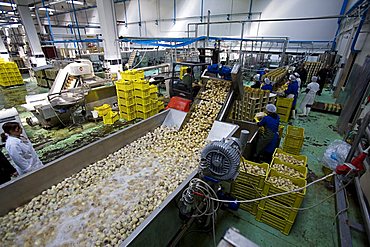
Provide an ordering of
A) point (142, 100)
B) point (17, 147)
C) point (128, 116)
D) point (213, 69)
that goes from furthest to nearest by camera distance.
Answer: point (128, 116) → point (142, 100) → point (213, 69) → point (17, 147)

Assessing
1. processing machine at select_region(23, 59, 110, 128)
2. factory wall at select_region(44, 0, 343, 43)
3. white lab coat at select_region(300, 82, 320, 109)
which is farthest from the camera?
factory wall at select_region(44, 0, 343, 43)

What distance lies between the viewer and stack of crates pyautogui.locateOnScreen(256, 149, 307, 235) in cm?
195

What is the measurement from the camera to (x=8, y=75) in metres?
8.85

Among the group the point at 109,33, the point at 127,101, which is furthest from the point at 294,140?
the point at 109,33

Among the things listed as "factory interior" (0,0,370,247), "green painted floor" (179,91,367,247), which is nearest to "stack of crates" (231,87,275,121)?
"factory interior" (0,0,370,247)

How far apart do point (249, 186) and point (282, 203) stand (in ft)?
1.26

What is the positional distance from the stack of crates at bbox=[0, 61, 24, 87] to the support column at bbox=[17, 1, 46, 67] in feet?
2.97

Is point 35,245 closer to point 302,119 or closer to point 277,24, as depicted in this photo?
point 302,119

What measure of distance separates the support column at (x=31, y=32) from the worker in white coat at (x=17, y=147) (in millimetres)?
9570

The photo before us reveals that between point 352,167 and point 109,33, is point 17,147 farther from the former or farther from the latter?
point 109,33

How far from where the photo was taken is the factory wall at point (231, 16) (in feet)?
32.7

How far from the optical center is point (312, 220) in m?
2.26

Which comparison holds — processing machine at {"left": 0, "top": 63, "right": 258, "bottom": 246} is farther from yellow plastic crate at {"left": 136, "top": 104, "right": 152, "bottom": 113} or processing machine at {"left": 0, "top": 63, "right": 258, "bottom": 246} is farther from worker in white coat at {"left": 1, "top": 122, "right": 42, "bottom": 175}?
yellow plastic crate at {"left": 136, "top": 104, "right": 152, "bottom": 113}

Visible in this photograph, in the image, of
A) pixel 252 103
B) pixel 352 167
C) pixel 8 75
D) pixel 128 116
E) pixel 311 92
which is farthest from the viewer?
pixel 8 75
